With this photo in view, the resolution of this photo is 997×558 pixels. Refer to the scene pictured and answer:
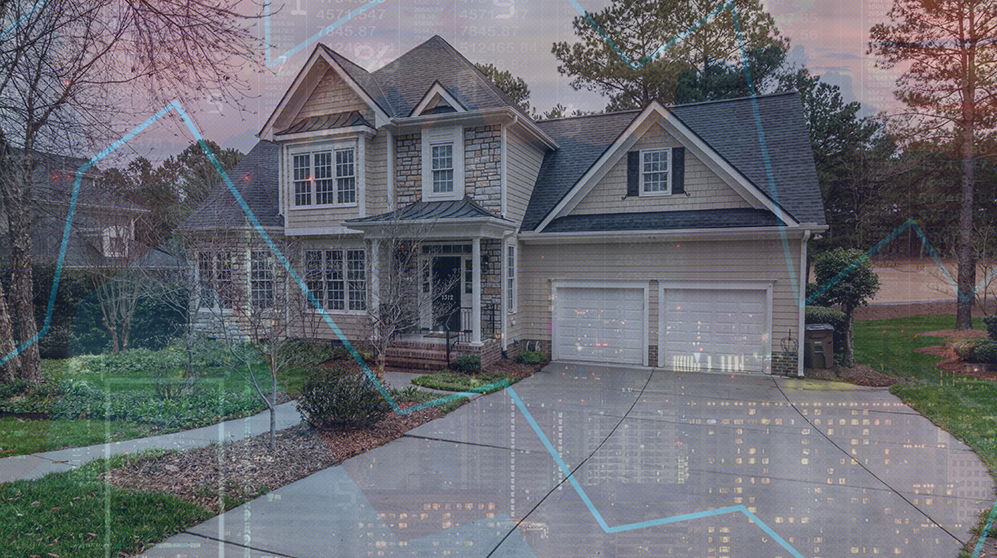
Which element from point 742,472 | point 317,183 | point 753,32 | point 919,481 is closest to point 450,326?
point 317,183

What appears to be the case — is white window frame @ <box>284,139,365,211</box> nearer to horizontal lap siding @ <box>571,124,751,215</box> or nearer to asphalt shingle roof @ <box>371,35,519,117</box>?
asphalt shingle roof @ <box>371,35,519,117</box>

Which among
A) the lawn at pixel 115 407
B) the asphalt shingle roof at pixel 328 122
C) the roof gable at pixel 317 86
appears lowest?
the lawn at pixel 115 407

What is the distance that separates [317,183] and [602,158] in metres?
7.60

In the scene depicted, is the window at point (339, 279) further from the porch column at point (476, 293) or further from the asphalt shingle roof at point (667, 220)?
the asphalt shingle roof at point (667, 220)

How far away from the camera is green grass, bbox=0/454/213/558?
395cm

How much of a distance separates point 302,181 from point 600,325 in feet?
29.2

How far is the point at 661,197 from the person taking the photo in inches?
492

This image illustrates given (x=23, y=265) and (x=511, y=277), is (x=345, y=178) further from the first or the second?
(x=23, y=265)

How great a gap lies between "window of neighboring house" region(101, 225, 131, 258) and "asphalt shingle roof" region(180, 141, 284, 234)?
1.36 metres

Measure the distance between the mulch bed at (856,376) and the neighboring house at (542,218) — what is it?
24.5 inches

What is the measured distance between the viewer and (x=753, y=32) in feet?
77.9

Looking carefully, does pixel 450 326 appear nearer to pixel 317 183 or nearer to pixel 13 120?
pixel 317 183

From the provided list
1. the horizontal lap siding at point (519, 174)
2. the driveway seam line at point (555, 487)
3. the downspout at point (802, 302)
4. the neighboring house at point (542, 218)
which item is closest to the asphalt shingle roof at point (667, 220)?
Answer: the neighboring house at point (542, 218)

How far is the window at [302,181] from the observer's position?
46.4 feet
